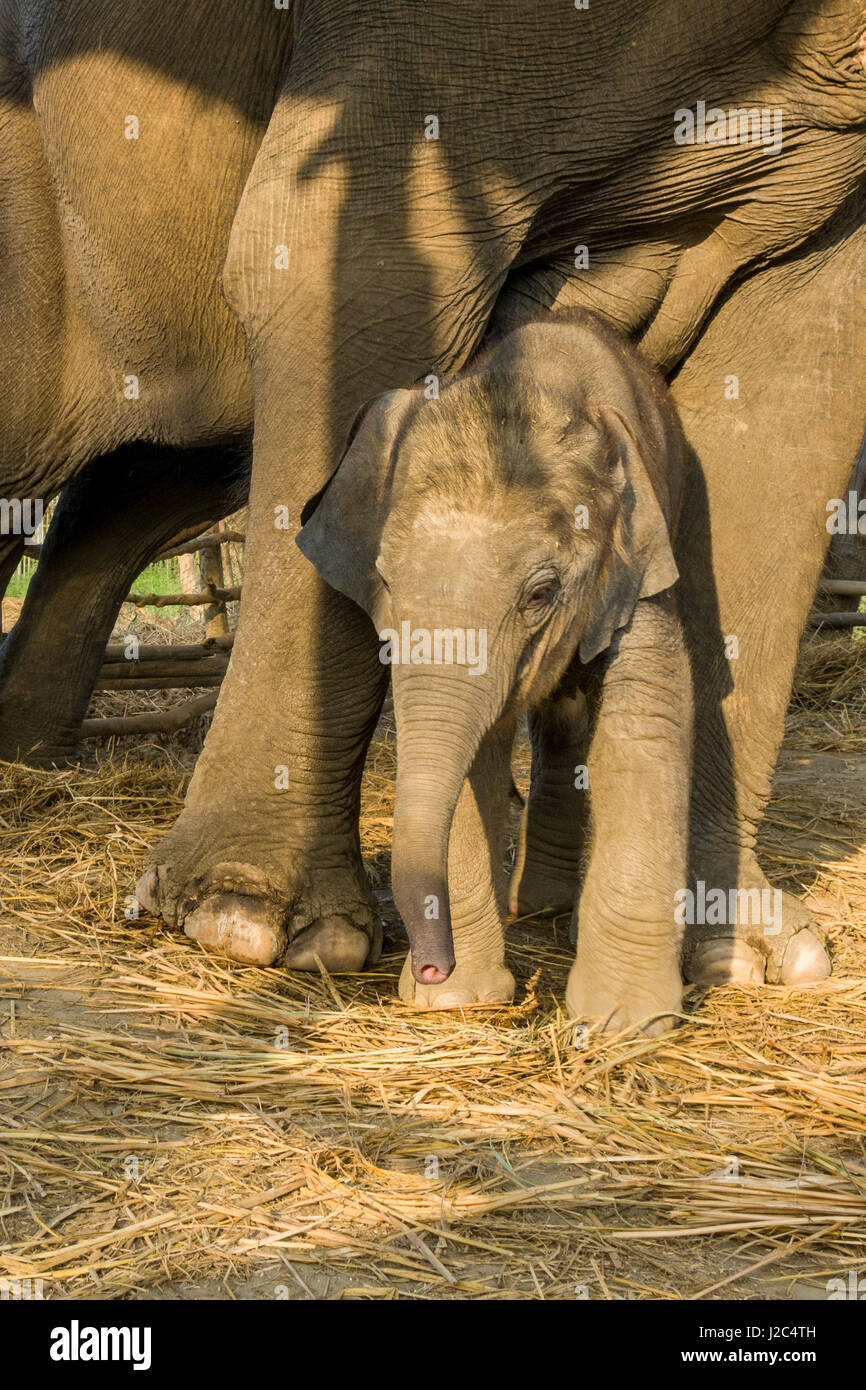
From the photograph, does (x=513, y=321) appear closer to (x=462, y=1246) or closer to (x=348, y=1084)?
(x=348, y=1084)

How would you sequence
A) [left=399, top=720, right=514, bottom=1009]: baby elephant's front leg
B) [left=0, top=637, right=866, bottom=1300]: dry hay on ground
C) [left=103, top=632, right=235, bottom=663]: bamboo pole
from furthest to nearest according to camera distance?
[left=103, top=632, right=235, bottom=663]: bamboo pole < [left=399, top=720, right=514, bottom=1009]: baby elephant's front leg < [left=0, top=637, right=866, bottom=1300]: dry hay on ground

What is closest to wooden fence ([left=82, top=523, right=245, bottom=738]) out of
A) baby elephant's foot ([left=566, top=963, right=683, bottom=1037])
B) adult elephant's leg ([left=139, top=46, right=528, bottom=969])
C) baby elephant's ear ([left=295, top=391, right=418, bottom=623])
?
adult elephant's leg ([left=139, top=46, right=528, bottom=969])

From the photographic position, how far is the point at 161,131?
141 inches

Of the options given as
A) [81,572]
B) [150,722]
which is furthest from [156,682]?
[81,572]

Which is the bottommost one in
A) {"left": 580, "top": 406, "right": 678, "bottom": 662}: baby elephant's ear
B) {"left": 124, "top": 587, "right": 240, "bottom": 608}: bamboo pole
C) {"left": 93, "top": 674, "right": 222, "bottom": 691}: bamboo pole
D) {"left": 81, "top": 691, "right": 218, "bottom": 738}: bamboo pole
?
{"left": 580, "top": 406, "right": 678, "bottom": 662}: baby elephant's ear

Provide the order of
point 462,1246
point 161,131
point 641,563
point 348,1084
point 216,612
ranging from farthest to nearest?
point 216,612 < point 161,131 < point 641,563 < point 348,1084 < point 462,1246

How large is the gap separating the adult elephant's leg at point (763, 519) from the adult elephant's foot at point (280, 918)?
74 centimetres

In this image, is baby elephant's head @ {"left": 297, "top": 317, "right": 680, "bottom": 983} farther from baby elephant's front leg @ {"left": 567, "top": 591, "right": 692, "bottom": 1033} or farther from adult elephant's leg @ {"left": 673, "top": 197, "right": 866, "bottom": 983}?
adult elephant's leg @ {"left": 673, "top": 197, "right": 866, "bottom": 983}

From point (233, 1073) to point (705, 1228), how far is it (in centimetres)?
78

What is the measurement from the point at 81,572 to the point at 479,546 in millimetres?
2597

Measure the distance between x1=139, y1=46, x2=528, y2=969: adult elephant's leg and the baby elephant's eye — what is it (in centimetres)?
56

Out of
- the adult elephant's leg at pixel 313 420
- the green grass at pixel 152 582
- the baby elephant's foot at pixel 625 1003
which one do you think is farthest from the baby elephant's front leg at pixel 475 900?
the green grass at pixel 152 582

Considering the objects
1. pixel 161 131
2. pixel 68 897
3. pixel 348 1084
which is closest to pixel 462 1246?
pixel 348 1084

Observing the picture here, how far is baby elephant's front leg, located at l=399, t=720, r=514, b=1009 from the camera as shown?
9.16ft
